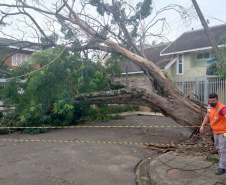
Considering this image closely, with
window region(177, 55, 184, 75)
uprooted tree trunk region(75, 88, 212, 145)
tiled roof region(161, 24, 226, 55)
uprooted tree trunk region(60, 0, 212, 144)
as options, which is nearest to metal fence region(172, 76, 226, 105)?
uprooted tree trunk region(60, 0, 212, 144)

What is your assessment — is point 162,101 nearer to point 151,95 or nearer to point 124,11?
point 151,95

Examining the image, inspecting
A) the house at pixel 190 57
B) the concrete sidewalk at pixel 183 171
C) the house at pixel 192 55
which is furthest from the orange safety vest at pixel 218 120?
the house at pixel 192 55

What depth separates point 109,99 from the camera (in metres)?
8.88

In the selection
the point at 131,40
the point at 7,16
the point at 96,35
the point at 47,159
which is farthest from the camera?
the point at 7,16

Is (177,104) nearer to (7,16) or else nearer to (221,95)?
(221,95)

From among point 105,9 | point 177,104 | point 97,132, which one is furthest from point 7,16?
point 177,104

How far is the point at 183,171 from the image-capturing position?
15.2ft

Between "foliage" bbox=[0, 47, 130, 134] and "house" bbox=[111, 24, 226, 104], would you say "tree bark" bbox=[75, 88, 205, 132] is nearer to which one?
"foliage" bbox=[0, 47, 130, 134]

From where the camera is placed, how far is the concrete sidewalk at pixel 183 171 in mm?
4104

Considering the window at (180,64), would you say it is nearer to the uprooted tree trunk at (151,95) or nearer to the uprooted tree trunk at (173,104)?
the uprooted tree trunk at (151,95)

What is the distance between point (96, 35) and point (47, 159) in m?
5.82

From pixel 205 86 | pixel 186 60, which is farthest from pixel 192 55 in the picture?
pixel 205 86

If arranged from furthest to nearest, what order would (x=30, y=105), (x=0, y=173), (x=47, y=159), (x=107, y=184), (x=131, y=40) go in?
(x=131, y=40), (x=30, y=105), (x=47, y=159), (x=0, y=173), (x=107, y=184)

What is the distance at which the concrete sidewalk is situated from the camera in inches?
162
